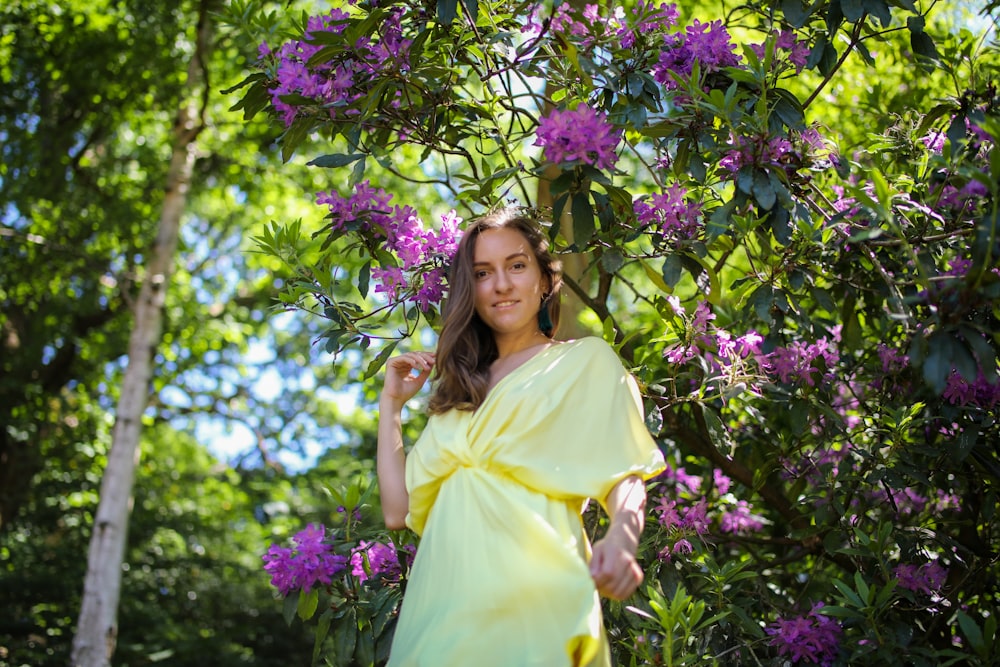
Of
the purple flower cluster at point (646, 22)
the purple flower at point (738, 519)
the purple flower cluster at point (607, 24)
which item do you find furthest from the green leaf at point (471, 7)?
the purple flower at point (738, 519)

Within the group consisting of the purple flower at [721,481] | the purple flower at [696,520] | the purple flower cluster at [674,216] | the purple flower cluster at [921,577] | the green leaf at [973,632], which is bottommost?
the green leaf at [973,632]

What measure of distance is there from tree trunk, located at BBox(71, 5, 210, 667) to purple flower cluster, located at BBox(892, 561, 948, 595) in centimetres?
437

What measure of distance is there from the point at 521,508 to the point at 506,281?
1.82 feet

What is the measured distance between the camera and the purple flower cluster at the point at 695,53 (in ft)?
8.14

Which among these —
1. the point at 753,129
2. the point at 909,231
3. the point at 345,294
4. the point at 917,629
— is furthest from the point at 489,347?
the point at 345,294

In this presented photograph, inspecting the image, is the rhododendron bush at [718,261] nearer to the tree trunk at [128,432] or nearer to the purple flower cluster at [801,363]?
the purple flower cluster at [801,363]

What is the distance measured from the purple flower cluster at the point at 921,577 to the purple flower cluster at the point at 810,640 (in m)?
0.24

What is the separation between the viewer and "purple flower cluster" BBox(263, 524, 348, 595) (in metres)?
2.44

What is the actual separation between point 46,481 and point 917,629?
6.18 meters

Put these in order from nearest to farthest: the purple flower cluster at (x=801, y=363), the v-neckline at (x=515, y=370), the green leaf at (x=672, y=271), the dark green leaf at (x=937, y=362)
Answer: the dark green leaf at (x=937, y=362) < the v-neckline at (x=515, y=370) < the green leaf at (x=672, y=271) < the purple flower cluster at (x=801, y=363)

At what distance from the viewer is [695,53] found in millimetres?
2477

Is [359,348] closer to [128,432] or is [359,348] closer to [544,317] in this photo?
[544,317]

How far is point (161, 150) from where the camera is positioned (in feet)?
26.9

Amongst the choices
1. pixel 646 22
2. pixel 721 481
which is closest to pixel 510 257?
pixel 646 22
